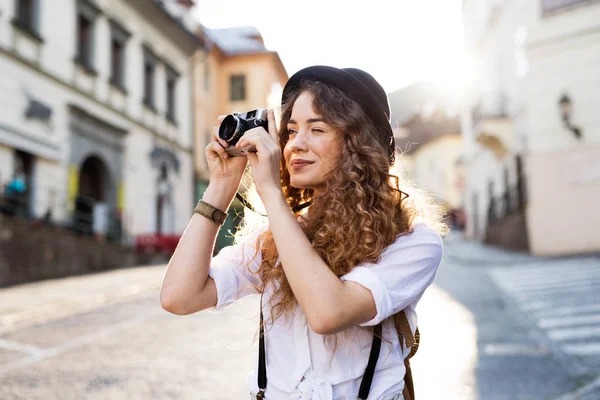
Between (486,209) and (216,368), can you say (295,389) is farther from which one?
(486,209)

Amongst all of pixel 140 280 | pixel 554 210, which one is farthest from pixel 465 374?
pixel 554 210

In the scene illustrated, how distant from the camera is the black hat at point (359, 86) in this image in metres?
→ 1.76

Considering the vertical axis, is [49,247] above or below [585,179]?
below

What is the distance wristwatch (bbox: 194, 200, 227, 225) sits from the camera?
177cm

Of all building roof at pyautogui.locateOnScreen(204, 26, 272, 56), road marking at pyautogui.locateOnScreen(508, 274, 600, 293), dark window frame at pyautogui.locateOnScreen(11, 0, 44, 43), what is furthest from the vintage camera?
building roof at pyautogui.locateOnScreen(204, 26, 272, 56)

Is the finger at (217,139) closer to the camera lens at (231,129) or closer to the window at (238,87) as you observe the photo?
the camera lens at (231,129)

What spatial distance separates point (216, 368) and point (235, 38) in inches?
1369

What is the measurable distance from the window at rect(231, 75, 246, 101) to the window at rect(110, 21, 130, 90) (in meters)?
14.1

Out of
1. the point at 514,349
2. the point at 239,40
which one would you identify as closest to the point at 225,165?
the point at 514,349

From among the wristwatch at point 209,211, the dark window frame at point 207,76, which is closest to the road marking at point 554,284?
the wristwatch at point 209,211

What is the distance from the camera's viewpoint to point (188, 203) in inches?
1091

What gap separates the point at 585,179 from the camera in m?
17.1

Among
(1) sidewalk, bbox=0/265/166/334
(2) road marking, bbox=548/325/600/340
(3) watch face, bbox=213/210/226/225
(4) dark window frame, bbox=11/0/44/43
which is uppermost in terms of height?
(4) dark window frame, bbox=11/0/44/43

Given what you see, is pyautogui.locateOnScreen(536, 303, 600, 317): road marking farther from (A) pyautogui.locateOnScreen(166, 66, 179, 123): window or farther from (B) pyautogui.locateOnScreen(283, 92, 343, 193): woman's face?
(A) pyautogui.locateOnScreen(166, 66, 179, 123): window
